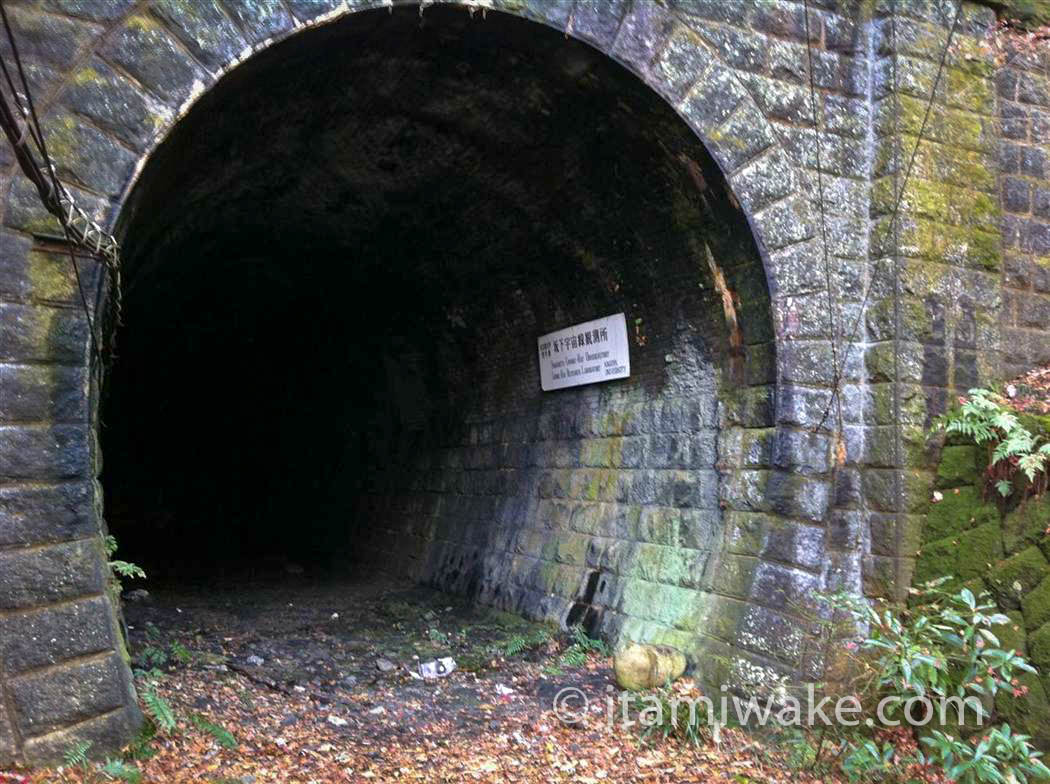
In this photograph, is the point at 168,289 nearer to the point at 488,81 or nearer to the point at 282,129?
the point at 282,129

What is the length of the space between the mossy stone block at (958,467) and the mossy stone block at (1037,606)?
0.61 meters

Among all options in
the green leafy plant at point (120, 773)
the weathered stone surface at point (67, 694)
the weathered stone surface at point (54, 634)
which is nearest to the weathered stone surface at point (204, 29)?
the weathered stone surface at point (54, 634)

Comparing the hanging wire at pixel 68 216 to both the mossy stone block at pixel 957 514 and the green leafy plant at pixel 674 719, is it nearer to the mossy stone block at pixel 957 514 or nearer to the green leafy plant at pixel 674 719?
the green leafy plant at pixel 674 719

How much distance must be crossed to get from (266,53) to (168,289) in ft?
17.3

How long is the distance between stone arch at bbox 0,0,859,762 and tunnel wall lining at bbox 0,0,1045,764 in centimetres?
1

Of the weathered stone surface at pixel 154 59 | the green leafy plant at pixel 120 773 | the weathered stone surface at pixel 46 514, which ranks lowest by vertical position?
the green leafy plant at pixel 120 773

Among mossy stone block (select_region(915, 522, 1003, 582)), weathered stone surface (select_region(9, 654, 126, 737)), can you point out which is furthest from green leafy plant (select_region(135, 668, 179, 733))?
Answer: mossy stone block (select_region(915, 522, 1003, 582))

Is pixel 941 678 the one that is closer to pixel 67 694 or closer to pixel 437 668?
pixel 437 668

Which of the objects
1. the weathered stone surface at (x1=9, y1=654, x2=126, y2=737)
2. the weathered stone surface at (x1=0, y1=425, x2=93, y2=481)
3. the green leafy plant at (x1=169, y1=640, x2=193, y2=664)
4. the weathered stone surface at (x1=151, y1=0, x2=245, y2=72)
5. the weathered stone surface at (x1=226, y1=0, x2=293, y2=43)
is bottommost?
the green leafy plant at (x1=169, y1=640, x2=193, y2=664)

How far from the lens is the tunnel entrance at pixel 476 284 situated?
15.9 ft

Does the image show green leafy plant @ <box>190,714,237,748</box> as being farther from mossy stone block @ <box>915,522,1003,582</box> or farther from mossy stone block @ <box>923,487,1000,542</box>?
mossy stone block @ <box>923,487,1000,542</box>

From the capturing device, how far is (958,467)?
4801 millimetres

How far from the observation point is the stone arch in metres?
3.31

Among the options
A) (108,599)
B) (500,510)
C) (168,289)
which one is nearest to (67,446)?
(108,599)
